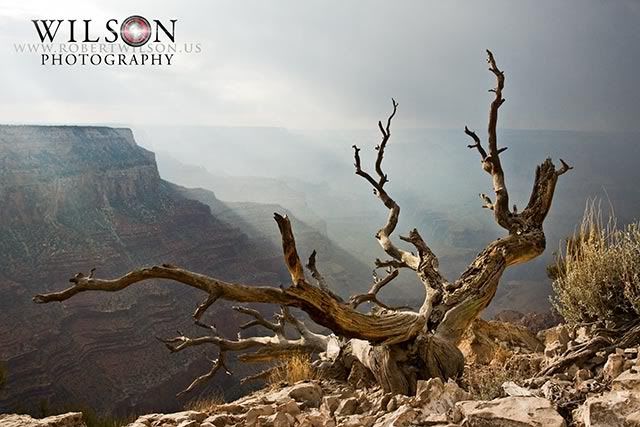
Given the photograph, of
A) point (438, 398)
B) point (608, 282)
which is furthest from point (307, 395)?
point (608, 282)

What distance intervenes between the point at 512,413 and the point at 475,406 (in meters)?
0.25

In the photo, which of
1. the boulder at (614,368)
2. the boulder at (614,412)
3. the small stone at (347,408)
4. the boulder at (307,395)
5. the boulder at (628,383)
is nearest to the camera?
the boulder at (614,412)

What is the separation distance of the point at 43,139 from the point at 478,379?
66.0 m

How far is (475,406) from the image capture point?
2.73 metres

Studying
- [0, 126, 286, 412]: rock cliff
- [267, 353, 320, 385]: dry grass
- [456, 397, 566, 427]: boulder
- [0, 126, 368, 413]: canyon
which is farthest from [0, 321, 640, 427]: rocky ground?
[0, 126, 286, 412]: rock cliff

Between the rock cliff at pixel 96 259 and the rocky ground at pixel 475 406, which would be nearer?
the rocky ground at pixel 475 406

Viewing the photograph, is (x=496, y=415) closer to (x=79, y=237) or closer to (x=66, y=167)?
(x=79, y=237)

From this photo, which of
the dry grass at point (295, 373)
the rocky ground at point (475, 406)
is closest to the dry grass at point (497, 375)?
the rocky ground at point (475, 406)

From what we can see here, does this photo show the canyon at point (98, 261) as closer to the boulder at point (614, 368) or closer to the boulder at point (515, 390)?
the boulder at point (515, 390)

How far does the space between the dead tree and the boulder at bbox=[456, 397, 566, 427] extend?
1.75 m

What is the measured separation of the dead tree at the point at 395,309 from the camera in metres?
3.92

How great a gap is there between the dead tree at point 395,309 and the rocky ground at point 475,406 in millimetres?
451

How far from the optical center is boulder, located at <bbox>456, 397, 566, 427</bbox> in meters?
2.43

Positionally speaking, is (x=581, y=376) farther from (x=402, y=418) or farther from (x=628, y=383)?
(x=402, y=418)
